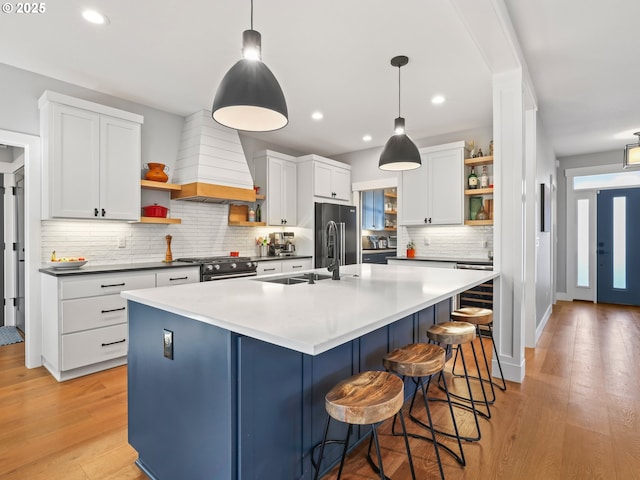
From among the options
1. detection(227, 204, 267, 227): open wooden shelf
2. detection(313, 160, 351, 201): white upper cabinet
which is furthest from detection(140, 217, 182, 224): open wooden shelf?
detection(313, 160, 351, 201): white upper cabinet

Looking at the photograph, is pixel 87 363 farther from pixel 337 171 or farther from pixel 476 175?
pixel 476 175

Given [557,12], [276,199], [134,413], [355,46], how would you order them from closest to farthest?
[134,413], [557,12], [355,46], [276,199]

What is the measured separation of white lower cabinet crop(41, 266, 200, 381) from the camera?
2928 millimetres

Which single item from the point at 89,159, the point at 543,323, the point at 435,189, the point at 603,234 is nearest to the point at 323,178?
the point at 435,189

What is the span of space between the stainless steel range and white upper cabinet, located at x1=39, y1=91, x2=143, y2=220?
0.88 m

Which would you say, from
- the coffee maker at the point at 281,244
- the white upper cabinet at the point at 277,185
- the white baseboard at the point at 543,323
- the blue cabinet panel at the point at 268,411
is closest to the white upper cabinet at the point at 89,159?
the white upper cabinet at the point at 277,185

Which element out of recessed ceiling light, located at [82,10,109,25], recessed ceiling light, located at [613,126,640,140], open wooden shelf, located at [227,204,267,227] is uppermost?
→ recessed ceiling light, located at [82,10,109,25]

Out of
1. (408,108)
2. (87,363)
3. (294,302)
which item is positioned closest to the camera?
(294,302)

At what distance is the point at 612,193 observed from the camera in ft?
20.2

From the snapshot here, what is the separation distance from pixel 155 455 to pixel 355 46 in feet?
10.0

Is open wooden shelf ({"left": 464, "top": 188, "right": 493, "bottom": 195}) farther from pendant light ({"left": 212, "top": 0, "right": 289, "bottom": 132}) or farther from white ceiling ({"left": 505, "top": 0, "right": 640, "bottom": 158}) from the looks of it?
pendant light ({"left": 212, "top": 0, "right": 289, "bottom": 132})

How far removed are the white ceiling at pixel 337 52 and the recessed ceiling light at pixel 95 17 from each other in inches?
1.6

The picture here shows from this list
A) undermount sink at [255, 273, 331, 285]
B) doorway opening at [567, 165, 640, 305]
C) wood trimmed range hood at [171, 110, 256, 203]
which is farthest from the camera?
doorway opening at [567, 165, 640, 305]

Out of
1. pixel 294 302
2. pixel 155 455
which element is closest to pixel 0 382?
pixel 155 455
